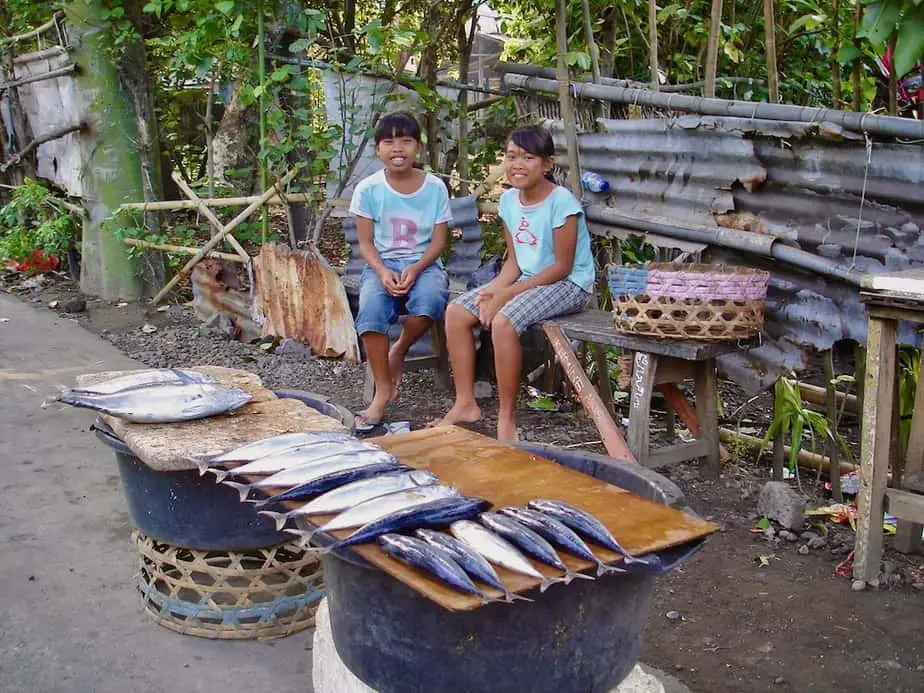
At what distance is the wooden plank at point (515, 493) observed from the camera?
2.04m

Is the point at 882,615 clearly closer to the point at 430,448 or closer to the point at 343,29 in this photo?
the point at 430,448

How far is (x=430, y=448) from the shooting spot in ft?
9.86

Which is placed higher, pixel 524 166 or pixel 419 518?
pixel 524 166

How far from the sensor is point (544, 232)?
16.8 ft

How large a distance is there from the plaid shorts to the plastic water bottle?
70cm

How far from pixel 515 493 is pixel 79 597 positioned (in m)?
2.11

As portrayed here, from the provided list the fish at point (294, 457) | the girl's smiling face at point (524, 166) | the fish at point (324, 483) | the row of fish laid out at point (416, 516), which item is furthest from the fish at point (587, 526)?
the girl's smiling face at point (524, 166)

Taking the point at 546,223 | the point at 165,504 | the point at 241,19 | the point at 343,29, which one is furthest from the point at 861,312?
the point at 343,29

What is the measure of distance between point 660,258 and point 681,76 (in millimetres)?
2906

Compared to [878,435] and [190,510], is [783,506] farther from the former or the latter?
[190,510]

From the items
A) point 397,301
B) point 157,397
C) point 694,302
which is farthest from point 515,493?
point 397,301

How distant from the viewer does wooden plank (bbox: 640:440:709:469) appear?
464 cm

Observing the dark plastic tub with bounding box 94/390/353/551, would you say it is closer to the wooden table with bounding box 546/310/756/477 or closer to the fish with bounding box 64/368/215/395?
the fish with bounding box 64/368/215/395

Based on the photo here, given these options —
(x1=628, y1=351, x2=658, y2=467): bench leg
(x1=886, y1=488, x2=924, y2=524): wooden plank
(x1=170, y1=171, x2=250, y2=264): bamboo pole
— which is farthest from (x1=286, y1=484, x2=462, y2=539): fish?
(x1=170, y1=171, x2=250, y2=264): bamboo pole
